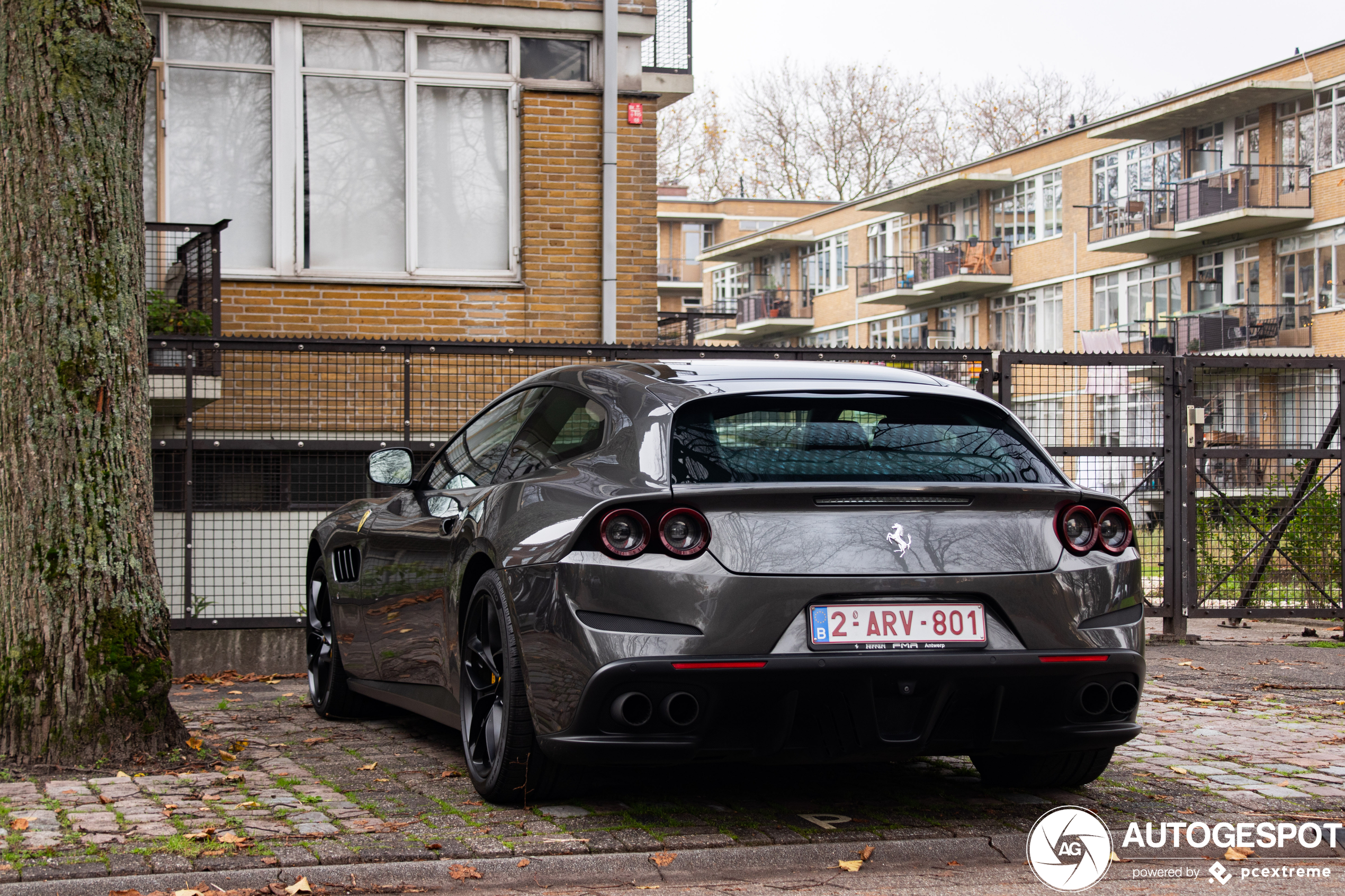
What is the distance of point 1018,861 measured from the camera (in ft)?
16.1

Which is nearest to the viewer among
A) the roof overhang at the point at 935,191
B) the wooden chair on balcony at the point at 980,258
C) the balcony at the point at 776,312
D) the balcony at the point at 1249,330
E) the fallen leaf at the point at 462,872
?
the fallen leaf at the point at 462,872

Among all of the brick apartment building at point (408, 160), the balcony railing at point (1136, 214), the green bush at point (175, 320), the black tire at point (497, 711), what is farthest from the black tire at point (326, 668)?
the balcony railing at point (1136, 214)

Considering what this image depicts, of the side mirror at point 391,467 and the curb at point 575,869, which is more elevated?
the side mirror at point 391,467

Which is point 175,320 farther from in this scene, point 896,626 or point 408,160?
point 896,626

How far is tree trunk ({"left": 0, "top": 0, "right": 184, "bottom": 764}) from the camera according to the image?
6168 millimetres

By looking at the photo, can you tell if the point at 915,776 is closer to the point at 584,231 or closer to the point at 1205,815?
the point at 1205,815

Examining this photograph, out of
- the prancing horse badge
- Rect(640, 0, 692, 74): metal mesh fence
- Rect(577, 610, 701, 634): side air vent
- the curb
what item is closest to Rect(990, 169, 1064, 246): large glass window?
Rect(640, 0, 692, 74): metal mesh fence

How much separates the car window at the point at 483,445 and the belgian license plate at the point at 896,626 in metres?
1.84

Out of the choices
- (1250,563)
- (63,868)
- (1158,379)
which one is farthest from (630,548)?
(1250,563)

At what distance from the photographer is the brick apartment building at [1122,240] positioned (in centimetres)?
4147

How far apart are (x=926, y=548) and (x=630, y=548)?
36.5 inches

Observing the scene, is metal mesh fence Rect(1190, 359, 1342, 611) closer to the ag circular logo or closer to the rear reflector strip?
the ag circular logo

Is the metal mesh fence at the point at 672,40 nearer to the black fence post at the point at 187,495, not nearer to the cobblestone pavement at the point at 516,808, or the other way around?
the black fence post at the point at 187,495

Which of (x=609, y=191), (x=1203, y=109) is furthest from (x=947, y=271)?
(x=609, y=191)
